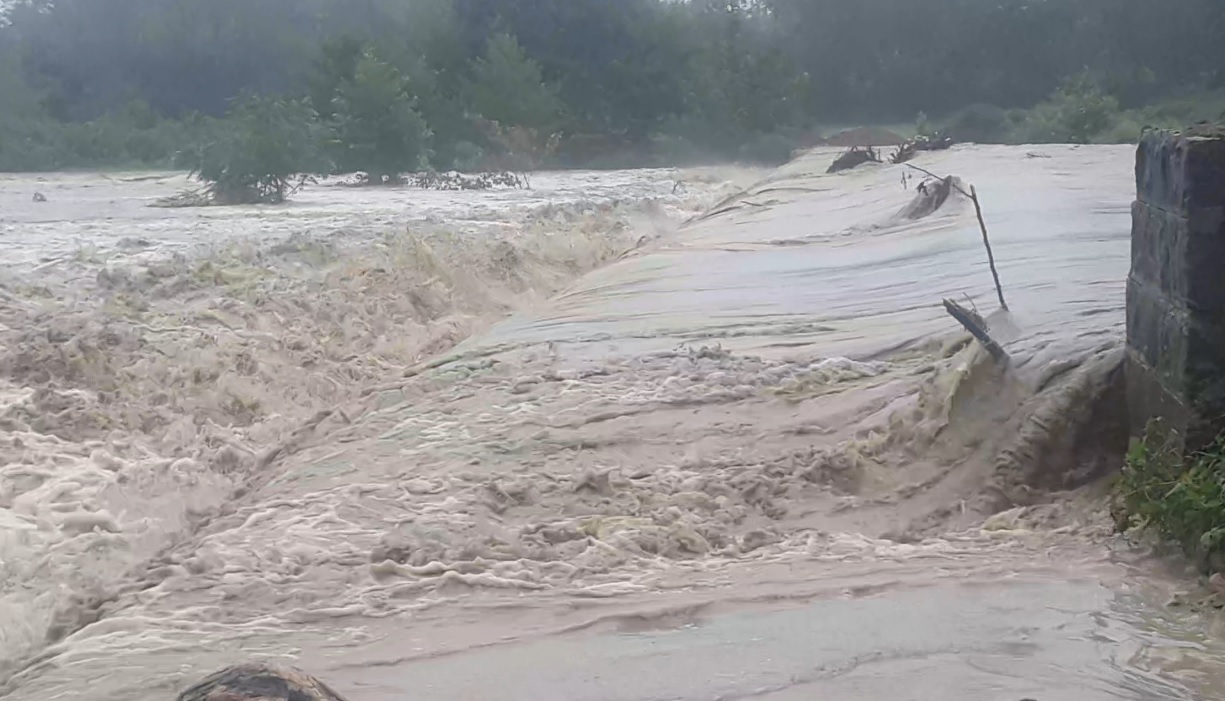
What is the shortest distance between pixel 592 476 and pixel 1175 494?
2.02 meters

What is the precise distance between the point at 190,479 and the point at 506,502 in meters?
1.45

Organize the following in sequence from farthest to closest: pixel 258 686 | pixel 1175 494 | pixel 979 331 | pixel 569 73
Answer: pixel 569 73
pixel 979 331
pixel 1175 494
pixel 258 686

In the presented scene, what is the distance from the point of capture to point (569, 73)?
28.3 meters

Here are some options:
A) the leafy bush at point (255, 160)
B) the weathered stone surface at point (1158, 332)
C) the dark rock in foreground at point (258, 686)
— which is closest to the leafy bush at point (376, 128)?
the leafy bush at point (255, 160)

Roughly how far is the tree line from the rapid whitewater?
2.83 metres

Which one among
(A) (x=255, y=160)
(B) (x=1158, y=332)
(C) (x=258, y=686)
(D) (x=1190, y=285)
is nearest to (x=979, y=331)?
(B) (x=1158, y=332)

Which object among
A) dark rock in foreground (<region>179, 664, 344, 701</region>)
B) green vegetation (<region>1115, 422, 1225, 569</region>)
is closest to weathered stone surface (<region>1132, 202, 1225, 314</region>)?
green vegetation (<region>1115, 422, 1225, 569</region>)

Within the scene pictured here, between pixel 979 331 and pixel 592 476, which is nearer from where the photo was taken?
pixel 592 476

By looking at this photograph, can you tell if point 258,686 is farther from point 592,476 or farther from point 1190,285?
point 1190,285

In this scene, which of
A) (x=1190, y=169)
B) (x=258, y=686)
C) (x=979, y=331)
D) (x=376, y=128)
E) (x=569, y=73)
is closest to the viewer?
(x=258, y=686)

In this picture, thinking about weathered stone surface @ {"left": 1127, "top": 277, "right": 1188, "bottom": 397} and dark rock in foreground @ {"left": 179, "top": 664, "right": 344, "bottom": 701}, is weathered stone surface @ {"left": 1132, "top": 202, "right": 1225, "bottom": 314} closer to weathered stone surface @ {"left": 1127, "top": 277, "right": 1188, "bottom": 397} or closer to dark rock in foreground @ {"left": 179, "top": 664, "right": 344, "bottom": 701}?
weathered stone surface @ {"left": 1127, "top": 277, "right": 1188, "bottom": 397}

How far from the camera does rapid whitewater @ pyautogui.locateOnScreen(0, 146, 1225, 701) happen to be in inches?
129

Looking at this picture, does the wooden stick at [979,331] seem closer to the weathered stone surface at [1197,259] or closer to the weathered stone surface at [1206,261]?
the weathered stone surface at [1197,259]

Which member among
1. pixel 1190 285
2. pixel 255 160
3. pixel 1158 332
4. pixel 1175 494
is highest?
pixel 255 160
